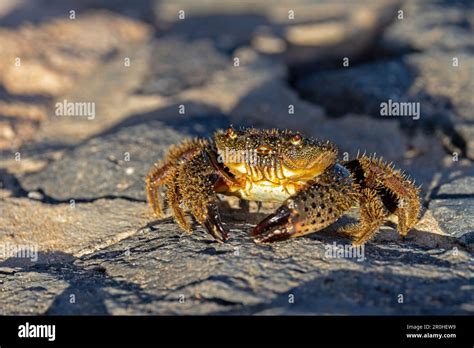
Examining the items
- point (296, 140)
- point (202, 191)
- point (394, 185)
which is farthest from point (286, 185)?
point (394, 185)

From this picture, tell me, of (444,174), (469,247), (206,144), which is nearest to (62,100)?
(206,144)

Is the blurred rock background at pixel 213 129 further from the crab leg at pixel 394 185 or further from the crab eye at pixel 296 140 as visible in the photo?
the crab eye at pixel 296 140

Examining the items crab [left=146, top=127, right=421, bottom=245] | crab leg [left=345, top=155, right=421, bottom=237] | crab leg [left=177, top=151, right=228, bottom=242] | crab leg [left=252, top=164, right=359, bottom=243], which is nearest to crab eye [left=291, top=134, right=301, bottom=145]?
crab [left=146, top=127, right=421, bottom=245]

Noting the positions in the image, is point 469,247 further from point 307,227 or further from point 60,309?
point 60,309

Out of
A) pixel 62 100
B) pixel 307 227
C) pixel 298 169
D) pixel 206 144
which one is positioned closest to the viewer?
pixel 307 227

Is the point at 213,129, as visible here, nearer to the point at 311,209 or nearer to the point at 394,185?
the point at 394,185

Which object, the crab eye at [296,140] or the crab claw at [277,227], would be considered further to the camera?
the crab eye at [296,140]

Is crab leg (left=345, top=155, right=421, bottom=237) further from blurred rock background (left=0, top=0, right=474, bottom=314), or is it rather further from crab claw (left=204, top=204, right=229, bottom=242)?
crab claw (left=204, top=204, right=229, bottom=242)
